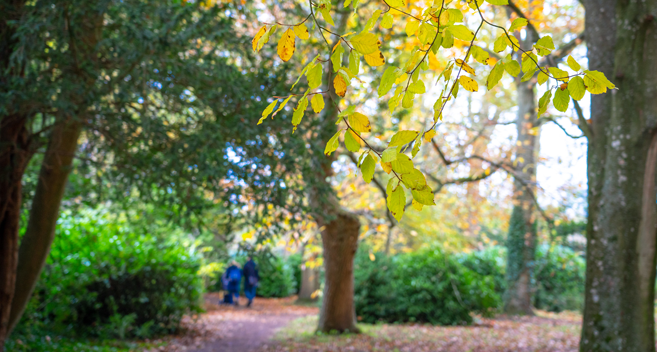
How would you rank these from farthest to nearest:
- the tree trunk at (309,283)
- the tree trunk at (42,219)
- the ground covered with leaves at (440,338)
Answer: the tree trunk at (309,283) → the ground covered with leaves at (440,338) → the tree trunk at (42,219)

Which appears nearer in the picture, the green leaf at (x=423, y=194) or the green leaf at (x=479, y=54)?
the green leaf at (x=423, y=194)

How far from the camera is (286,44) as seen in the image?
63.5 inches

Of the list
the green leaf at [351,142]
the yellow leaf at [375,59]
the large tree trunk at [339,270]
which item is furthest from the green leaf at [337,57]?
the large tree trunk at [339,270]

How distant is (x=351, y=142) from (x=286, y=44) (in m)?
0.44

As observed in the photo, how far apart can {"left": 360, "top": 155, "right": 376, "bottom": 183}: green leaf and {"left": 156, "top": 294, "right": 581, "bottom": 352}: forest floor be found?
657 cm

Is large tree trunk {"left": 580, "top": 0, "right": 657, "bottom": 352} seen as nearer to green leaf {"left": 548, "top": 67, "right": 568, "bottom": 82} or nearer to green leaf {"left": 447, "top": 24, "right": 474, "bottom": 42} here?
green leaf {"left": 548, "top": 67, "right": 568, "bottom": 82}

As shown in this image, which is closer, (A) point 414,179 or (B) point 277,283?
(A) point 414,179

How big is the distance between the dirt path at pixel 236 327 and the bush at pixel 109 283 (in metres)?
0.65

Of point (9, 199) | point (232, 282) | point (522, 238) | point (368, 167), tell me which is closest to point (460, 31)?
point (368, 167)

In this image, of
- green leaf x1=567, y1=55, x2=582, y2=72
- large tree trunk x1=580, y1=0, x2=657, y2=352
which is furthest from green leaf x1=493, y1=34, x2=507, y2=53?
large tree trunk x1=580, y1=0, x2=657, y2=352

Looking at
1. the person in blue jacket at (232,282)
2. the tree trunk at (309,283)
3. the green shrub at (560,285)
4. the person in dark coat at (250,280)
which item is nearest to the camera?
Result: the person in blue jacket at (232,282)

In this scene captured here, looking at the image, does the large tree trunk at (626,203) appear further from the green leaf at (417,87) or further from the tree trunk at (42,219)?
the tree trunk at (42,219)

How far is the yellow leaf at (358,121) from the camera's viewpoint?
4.90 ft

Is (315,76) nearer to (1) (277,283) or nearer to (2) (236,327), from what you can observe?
(2) (236,327)
